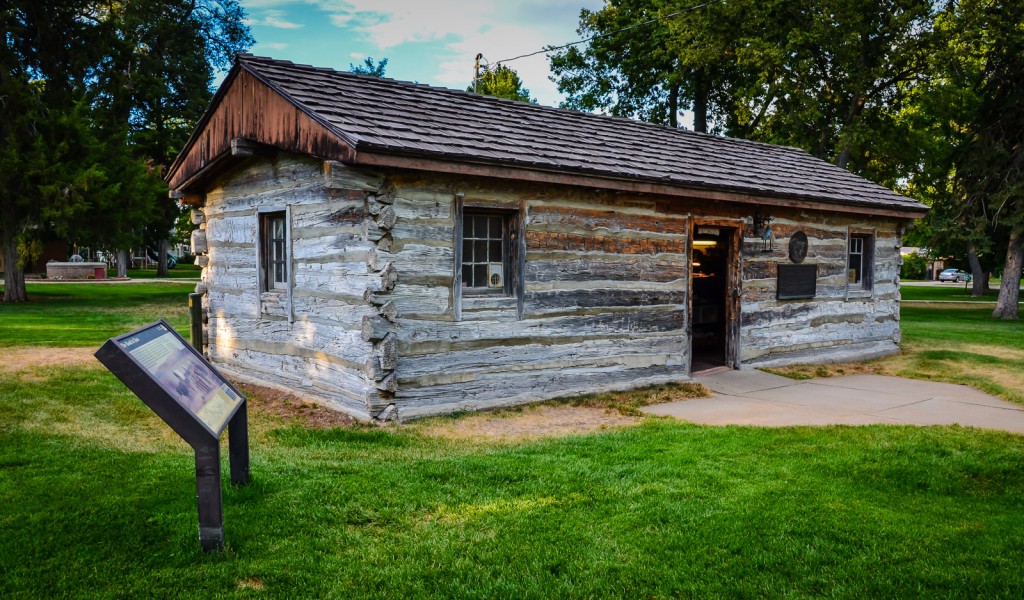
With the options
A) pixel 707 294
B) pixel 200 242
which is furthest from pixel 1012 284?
pixel 200 242

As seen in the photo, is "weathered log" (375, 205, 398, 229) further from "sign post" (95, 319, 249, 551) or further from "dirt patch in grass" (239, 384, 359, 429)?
"sign post" (95, 319, 249, 551)

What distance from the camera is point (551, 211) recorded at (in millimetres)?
9422

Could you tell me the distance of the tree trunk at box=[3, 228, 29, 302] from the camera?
22.6 m

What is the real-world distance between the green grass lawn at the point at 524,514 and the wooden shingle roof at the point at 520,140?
10.3 feet

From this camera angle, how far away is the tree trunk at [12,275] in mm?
22578

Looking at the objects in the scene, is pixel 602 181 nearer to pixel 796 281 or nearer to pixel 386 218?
pixel 386 218

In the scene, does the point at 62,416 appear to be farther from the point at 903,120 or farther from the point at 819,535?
the point at 903,120

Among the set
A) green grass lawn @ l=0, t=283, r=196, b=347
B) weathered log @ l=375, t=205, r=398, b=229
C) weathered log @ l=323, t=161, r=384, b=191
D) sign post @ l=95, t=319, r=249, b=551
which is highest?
weathered log @ l=323, t=161, r=384, b=191

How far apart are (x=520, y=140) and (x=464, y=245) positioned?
173 cm

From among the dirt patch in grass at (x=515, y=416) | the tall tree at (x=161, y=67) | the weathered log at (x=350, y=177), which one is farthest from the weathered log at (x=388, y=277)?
the tall tree at (x=161, y=67)

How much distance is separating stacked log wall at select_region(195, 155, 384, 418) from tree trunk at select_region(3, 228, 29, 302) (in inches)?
580

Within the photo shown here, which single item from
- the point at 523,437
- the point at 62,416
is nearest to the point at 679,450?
the point at 523,437

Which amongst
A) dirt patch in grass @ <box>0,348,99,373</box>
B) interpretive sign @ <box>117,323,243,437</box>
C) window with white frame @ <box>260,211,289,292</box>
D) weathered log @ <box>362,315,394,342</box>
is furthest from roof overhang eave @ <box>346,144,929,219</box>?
dirt patch in grass @ <box>0,348,99,373</box>

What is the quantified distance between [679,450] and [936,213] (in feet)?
74.0
